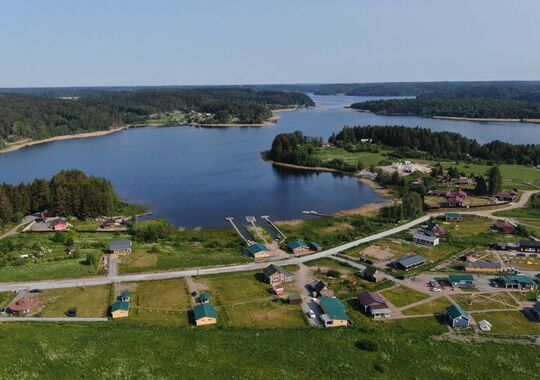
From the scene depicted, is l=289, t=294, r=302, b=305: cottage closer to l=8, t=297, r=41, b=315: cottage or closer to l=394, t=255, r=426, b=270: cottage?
l=394, t=255, r=426, b=270: cottage

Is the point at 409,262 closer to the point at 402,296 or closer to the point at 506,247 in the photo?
the point at 402,296

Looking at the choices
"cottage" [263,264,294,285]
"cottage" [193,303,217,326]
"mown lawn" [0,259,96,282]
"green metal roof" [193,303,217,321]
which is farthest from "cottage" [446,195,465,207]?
"mown lawn" [0,259,96,282]

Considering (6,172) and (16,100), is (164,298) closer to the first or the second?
(6,172)

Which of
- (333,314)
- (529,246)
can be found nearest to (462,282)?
(333,314)

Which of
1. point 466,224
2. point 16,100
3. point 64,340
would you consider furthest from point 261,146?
point 16,100

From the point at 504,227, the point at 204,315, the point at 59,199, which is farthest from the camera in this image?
the point at 59,199

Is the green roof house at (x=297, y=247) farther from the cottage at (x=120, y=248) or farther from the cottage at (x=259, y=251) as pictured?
the cottage at (x=120, y=248)
